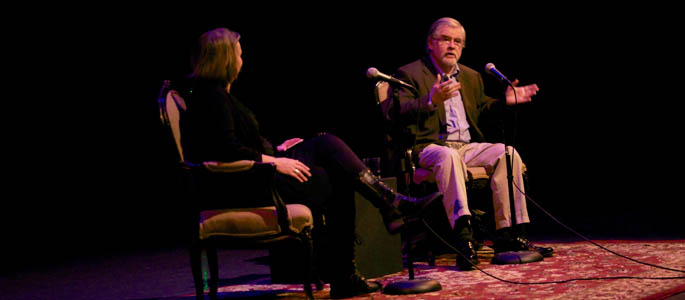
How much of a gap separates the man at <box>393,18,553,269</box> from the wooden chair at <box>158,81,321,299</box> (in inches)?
39.3

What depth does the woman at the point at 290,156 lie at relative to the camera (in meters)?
2.19

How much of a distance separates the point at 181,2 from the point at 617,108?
12.8ft

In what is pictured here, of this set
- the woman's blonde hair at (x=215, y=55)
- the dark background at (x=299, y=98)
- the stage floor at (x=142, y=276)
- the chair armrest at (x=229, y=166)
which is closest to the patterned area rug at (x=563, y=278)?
the stage floor at (x=142, y=276)

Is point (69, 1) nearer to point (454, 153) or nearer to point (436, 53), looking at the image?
point (436, 53)

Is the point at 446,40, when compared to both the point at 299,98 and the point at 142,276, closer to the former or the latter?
the point at 142,276

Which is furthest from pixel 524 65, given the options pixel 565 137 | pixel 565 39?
pixel 565 137

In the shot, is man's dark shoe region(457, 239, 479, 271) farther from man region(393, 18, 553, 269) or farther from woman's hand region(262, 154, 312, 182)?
woman's hand region(262, 154, 312, 182)

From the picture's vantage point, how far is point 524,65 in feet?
18.0

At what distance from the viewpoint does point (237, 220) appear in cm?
215

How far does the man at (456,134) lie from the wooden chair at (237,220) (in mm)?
998

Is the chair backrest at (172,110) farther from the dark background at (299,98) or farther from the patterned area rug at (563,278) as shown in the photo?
the dark background at (299,98)

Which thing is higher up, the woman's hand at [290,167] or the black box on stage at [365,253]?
the woman's hand at [290,167]

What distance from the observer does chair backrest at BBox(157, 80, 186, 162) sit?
7.26 ft

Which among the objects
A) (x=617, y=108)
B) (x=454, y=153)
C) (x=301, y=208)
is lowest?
(x=301, y=208)
